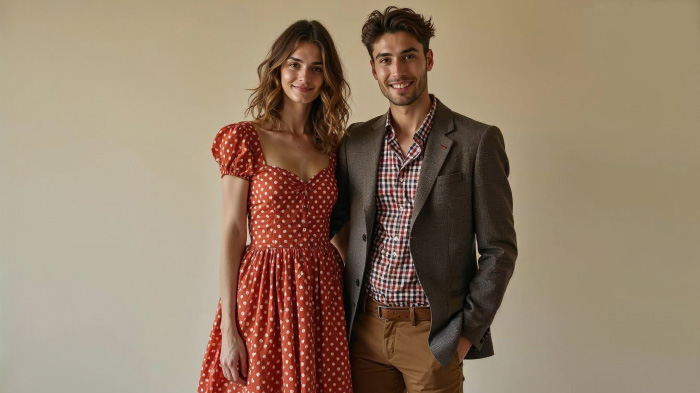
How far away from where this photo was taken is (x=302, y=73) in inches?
67.2

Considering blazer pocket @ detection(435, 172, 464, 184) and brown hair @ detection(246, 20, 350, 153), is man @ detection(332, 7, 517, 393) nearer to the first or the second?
blazer pocket @ detection(435, 172, 464, 184)

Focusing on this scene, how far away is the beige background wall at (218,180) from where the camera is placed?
2.07 meters

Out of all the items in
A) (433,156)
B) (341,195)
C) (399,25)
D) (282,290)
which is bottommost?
(282,290)

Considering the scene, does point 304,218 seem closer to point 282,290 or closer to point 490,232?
point 282,290

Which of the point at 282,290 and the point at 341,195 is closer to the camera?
the point at 282,290

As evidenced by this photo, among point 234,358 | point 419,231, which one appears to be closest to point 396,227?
point 419,231

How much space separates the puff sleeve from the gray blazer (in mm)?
377

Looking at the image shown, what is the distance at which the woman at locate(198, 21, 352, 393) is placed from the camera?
1.59m

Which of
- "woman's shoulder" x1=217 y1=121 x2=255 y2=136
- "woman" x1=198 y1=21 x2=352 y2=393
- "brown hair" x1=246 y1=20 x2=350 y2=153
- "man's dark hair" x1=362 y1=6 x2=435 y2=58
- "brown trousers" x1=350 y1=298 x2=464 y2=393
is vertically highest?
"man's dark hair" x1=362 y1=6 x2=435 y2=58

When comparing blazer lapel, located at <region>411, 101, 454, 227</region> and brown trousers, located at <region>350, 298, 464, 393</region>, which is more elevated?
blazer lapel, located at <region>411, 101, 454, 227</region>

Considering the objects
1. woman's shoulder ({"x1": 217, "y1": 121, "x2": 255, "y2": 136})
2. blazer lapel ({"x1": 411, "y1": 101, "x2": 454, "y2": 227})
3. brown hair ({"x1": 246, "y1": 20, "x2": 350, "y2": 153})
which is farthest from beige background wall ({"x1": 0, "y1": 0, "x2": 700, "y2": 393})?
woman's shoulder ({"x1": 217, "y1": 121, "x2": 255, "y2": 136})

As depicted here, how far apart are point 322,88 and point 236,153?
0.38 metres

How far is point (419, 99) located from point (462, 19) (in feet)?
2.03

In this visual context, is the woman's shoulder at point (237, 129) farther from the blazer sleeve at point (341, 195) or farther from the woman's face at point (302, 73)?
the blazer sleeve at point (341, 195)
